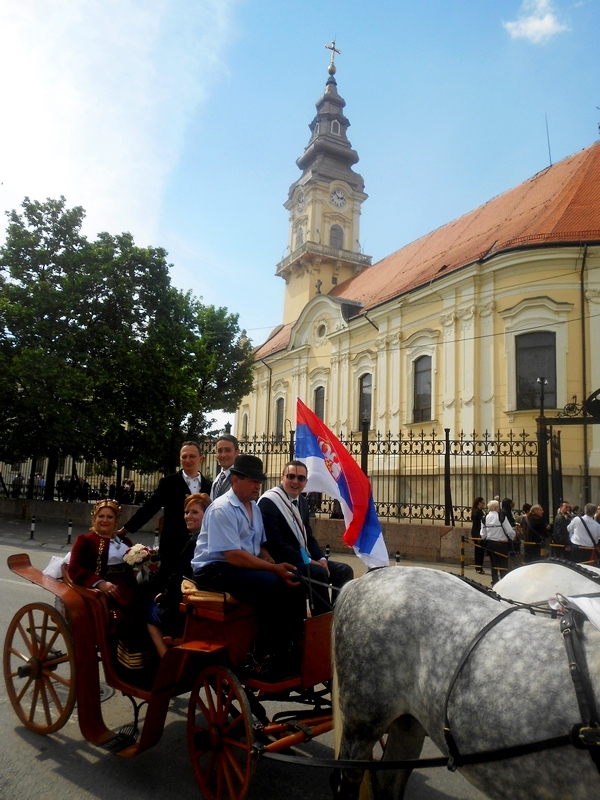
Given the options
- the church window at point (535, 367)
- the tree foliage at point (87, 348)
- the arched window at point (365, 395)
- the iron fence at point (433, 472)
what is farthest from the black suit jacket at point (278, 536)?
the arched window at point (365, 395)

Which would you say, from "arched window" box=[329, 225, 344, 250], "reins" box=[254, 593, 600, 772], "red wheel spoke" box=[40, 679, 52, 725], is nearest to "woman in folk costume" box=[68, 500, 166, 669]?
"red wheel spoke" box=[40, 679, 52, 725]

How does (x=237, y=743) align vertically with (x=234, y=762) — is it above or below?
above

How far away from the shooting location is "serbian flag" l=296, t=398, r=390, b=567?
5.37 m

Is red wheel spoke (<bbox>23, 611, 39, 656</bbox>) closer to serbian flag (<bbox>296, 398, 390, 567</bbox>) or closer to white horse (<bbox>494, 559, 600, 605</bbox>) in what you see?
serbian flag (<bbox>296, 398, 390, 567</bbox>)

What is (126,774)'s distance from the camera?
397cm

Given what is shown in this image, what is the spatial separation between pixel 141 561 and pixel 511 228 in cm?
2211

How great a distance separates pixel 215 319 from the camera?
34.0m

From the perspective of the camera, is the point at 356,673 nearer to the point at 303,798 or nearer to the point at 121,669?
the point at 303,798

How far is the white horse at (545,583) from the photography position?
3682 mm

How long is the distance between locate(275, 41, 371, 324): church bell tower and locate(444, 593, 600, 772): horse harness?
35410 mm

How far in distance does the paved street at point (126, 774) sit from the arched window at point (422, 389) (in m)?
20.2

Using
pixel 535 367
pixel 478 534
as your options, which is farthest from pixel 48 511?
pixel 535 367

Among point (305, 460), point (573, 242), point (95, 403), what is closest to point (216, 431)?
point (95, 403)

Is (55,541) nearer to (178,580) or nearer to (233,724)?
(178,580)
